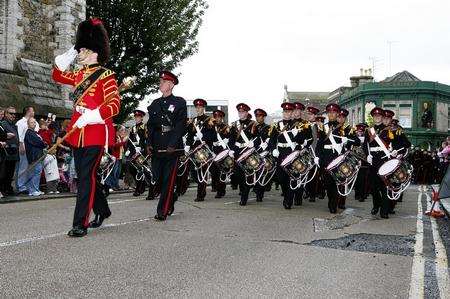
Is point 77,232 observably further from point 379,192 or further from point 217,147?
point 217,147

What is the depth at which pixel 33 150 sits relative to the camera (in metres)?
13.4

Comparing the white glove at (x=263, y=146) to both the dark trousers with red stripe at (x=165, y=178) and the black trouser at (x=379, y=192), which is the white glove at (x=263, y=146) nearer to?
the black trouser at (x=379, y=192)

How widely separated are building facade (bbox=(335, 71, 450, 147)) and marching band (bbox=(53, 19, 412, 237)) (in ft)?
118

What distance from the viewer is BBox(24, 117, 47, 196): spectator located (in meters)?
13.2

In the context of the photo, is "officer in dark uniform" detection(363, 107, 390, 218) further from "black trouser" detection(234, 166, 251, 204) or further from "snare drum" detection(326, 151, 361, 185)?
"black trouser" detection(234, 166, 251, 204)

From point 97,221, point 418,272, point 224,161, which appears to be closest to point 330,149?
point 224,161

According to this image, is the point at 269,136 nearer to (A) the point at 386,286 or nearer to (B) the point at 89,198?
(B) the point at 89,198

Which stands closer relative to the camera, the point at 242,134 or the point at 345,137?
the point at 345,137

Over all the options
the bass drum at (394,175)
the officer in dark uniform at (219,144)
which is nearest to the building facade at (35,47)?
the officer in dark uniform at (219,144)

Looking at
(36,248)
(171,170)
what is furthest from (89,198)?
(171,170)

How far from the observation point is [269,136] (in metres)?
12.4

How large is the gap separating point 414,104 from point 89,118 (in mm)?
48005

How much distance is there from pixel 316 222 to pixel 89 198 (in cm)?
406

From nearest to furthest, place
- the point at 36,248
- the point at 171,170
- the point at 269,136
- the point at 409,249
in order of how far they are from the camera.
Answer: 1. the point at 36,248
2. the point at 409,249
3. the point at 171,170
4. the point at 269,136
